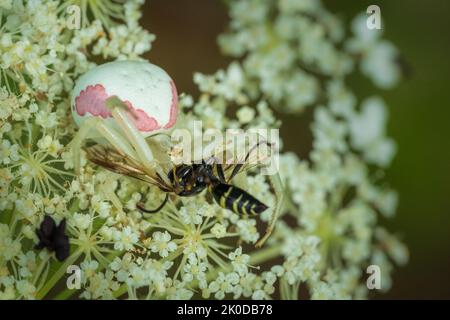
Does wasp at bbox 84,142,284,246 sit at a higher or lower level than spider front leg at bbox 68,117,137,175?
lower

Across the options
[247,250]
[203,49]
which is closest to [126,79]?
[247,250]

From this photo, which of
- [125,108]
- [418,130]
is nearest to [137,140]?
[125,108]

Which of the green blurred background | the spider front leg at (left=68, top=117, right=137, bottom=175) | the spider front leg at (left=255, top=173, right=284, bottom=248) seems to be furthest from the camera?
the green blurred background

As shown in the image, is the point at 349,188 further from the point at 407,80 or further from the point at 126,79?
the point at 126,79

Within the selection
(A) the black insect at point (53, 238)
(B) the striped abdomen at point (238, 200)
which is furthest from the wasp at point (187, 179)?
(A) the black insect at point (53, 238)

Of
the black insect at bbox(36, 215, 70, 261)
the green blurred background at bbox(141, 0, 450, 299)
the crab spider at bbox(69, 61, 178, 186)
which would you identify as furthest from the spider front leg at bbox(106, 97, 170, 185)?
the green blurred background at bbox(141, 0, 450, 299)

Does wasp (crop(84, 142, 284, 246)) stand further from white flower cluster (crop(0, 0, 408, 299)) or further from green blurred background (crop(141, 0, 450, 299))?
green blurred background (crop(141, 0, 450, 299))
